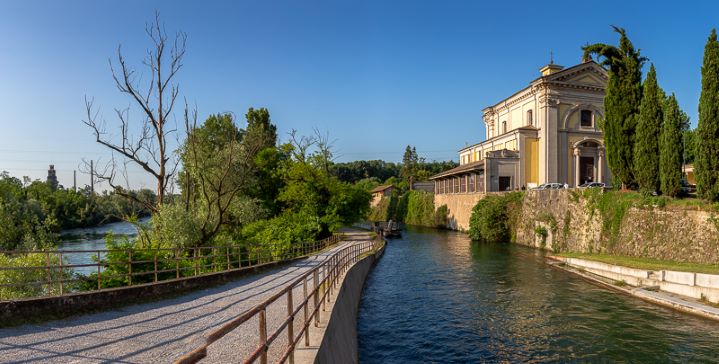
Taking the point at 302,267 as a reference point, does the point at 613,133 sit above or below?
above

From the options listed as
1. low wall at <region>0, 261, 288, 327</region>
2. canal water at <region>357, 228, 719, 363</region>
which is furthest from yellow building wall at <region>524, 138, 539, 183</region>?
low wall at <region>0, 261, 288, 327</region>

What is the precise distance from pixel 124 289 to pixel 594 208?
100 ft

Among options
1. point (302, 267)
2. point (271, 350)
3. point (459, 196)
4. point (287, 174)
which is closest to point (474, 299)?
point (302, 267)

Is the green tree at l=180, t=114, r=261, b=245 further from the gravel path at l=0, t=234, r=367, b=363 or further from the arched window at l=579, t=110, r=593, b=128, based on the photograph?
the arched window at l=579, t=110, r=593, b=128

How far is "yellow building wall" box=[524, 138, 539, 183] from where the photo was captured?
51219 millimetres

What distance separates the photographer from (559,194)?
35969mm

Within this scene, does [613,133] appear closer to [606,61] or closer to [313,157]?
[606,61]

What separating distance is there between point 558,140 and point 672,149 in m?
27.1

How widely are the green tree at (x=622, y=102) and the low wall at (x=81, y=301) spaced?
1107 inches

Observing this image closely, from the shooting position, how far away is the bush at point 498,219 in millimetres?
42719

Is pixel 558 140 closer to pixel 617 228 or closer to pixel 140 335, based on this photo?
pixel 617 228

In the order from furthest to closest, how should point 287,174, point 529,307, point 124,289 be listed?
point 287,174 → point 529,307 → point 124,289

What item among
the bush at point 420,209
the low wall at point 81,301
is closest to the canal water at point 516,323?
the low wall at point 81,301

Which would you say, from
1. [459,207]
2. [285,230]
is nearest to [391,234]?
[459,207]
